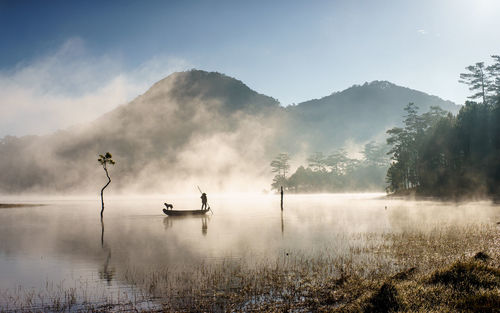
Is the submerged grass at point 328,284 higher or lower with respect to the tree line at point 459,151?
lower

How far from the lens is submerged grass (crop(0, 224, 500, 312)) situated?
435 inches

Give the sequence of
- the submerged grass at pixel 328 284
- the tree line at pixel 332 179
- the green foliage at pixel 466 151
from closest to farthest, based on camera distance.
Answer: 1. the submerged grass at pixel 328 284
2. the green foliage at pixel 466 151
3. the tree line at pixel 332 179

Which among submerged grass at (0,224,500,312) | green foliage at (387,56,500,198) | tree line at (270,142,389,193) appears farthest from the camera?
tree line at (270,142,389,193)

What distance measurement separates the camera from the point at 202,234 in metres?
35.6

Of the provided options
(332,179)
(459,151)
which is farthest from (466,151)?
(332,179)

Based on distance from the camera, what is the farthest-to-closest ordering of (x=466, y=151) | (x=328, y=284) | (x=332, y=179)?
1. (x=332, y=179)
2. (x=466, y=151)
3. (x=328, y=284)

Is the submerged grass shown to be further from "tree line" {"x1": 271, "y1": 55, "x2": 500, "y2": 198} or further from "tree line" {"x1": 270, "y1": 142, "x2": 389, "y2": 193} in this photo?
"tree line" {"x1": 270, "y1": 142, "x2": 389, "y2": 193}

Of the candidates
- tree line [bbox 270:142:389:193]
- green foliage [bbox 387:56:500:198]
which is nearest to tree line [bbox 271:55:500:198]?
green foliage [bbox 387:56:500:198]

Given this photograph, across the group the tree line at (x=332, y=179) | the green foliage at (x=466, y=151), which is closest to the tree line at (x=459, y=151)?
the green foliage at (x=466, y=151)

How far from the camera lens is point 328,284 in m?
15.1

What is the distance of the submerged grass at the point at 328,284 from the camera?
36.2 ft

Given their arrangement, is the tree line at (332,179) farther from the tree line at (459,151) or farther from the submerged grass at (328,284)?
the submerged grass at (328,284)

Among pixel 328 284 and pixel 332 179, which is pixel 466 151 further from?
pixel 332 179

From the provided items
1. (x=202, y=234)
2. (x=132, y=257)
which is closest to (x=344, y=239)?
(x=202, y=234)
